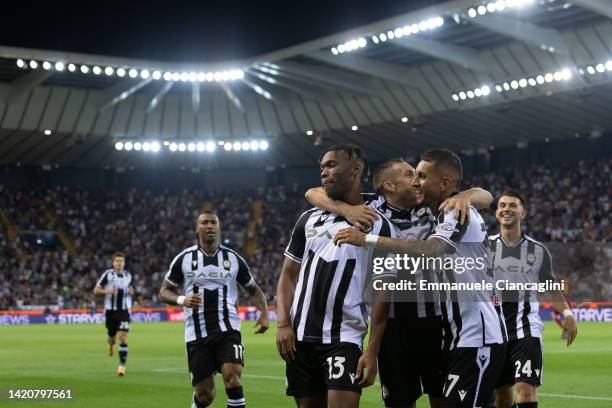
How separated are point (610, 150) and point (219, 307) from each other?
38.5 m

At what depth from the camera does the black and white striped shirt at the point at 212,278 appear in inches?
416

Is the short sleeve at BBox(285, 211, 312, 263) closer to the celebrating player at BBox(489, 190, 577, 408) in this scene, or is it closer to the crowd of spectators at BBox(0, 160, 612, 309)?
the celebrating player at BBox(489, 190, 577, 408)

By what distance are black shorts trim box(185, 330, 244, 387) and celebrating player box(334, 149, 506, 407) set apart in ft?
13.3

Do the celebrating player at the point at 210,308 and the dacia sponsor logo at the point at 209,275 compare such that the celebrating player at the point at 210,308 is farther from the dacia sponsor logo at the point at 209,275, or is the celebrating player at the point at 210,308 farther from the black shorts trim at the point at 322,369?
the black shorts trim at the point at 322,369

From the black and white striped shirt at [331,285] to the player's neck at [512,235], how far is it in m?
2.99

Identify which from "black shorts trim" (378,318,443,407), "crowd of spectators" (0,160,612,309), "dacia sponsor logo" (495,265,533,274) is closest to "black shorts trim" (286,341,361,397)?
"black shorts trim" (378,318,443,407)

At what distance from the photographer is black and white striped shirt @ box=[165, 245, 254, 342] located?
34.7 feet

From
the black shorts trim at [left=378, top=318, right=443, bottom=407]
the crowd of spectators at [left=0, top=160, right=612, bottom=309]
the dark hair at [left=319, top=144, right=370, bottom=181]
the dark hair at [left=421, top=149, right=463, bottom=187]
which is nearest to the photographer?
the dark hair at [left=421, top=149, right=463, bottom=187]

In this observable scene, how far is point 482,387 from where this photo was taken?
A: 6328mm

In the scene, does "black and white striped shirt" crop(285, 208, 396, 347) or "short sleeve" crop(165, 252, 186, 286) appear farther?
"short sleeve" crop(165, 252, 186, 286)

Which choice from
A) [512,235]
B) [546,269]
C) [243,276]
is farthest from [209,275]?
[546,269]

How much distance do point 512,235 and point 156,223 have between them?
46.6 meters

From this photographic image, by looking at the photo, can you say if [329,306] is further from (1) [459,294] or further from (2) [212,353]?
(2) [212,353]

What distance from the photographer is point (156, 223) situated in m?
54.8
